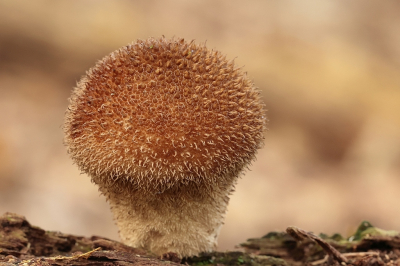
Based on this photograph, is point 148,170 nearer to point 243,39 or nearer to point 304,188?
point 304,188

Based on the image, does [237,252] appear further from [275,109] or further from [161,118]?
[275,109]

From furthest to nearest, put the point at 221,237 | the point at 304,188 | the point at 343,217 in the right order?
the point at 304,188, the point at 343,217, the point at 221,237

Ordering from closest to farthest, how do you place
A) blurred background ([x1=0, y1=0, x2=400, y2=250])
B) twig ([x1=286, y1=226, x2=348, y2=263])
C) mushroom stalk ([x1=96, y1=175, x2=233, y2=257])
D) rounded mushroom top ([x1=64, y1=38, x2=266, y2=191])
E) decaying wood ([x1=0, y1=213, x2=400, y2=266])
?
rounded mushroom top ([x1=64, y1=38, x2=266, y2=191]) → decaying wood ([x1=0, y1=213, x2=400, y2=266]) → mushroom stalk ([x1=96, y1=175, x2=233, y2=257]) → twig ([x1=286, y1=226, x2=348, y2=263]) → blurred background ([x1=0, y1=0, x2=400, y2=250])

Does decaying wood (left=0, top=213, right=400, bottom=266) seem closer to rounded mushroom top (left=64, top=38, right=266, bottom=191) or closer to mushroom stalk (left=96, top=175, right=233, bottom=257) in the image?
mushroom stalk (left=96, top=175, right=233, bottom=257)

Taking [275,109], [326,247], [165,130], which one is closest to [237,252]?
[326,247]

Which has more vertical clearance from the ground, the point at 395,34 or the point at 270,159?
the point at 395,34

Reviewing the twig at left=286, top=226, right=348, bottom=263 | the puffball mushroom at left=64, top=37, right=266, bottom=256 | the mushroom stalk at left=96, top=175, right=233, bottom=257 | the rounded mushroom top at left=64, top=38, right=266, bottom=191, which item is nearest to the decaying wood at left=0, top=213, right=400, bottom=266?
the twig at left=286, top=226, right=348, bottom=263

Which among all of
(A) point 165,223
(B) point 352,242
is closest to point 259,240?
(B) point 352,242
